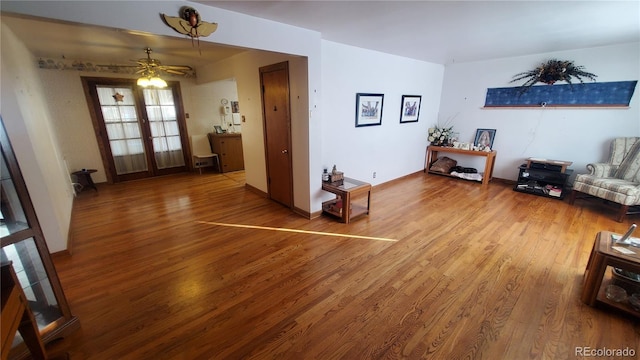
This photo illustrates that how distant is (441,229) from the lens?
10.3ft

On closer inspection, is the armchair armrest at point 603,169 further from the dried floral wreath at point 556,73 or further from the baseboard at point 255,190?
the baseboard at point 255,190

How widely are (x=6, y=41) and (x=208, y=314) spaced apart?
329 centimetres

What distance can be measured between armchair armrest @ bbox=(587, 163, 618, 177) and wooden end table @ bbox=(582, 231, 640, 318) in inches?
103

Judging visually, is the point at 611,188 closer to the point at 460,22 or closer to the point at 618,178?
the point at 618,178

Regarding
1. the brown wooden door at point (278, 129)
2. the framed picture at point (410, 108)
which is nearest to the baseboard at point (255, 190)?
the brown wooden door at point (278, 129)

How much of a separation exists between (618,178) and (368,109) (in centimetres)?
389

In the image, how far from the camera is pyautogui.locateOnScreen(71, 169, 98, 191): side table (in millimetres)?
4492

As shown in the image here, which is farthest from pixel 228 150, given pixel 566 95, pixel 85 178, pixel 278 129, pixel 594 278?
pixel 566 95

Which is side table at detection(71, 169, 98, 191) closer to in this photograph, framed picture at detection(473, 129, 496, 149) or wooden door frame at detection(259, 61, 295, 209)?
wooden door frame at detection(259, 61, 295, 209)

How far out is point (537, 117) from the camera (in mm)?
4598

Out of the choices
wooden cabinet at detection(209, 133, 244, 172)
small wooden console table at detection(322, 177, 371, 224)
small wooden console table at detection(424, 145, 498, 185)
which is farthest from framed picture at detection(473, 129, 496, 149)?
wooden cabinet at detection(209, 133, 244, 172)

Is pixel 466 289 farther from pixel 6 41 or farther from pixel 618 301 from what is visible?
pixel 6 41

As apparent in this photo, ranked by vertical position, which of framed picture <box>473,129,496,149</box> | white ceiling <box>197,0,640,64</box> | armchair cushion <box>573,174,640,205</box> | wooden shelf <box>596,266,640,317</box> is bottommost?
wooden shelf <box>596,266,640,317</box>

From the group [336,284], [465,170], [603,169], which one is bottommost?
[336,284]
